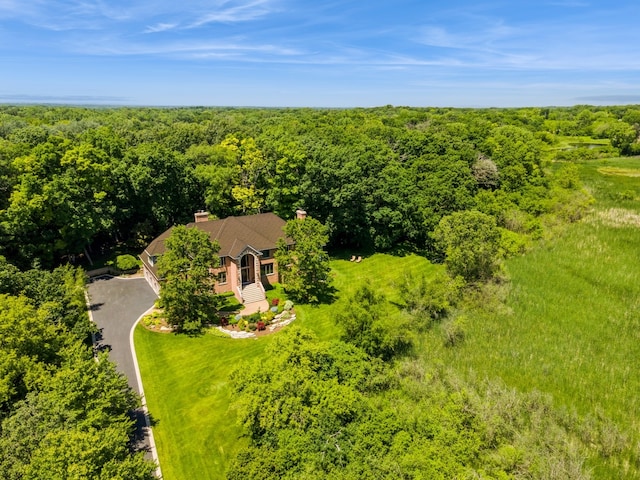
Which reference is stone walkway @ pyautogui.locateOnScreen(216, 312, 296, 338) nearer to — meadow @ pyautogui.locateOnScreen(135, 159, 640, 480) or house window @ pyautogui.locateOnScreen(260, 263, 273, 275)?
meadow @ pyautogui.locateOnScreen(135, 159, 640, 480)

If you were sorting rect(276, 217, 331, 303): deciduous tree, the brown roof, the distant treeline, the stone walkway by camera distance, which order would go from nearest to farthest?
the stone walkway, rect(276, 217, 331, 303): deciduous tree, the brown roof, the distant treeline

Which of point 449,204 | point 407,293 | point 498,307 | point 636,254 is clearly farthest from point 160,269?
point 636,254

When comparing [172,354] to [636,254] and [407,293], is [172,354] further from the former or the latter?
[636,254]

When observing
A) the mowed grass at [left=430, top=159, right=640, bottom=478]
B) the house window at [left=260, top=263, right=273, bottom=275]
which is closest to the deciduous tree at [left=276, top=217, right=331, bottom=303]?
the house window at [left=260, top=263, right=273, bottom=275]

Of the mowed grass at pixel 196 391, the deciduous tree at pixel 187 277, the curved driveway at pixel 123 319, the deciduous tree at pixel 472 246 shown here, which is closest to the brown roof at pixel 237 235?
the curved driveway at pixel 123 319

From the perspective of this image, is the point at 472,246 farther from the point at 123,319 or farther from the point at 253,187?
the point at 123,319

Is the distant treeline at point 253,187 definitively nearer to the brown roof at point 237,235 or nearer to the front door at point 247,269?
the brown roof at point 237,235

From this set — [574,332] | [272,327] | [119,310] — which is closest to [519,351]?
[574,332]
